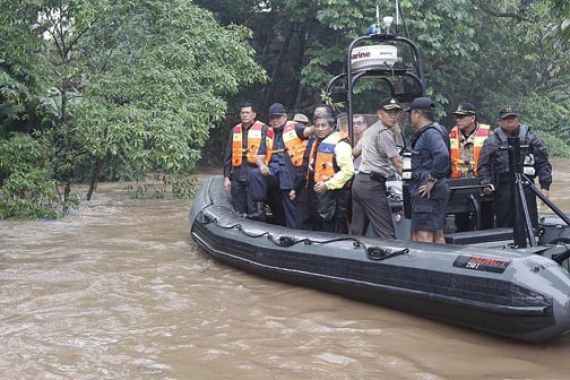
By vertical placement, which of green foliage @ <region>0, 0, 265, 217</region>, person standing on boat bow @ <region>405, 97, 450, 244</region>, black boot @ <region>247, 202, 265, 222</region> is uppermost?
green foliage @ <region>0, 0, 265, 217</region>

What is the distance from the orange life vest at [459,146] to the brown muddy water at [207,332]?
1849mm

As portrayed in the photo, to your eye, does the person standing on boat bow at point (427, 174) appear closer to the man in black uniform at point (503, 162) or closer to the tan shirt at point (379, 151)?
the tan shirt at point (379, 151)

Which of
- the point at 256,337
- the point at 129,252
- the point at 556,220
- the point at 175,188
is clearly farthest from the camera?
the point at 175,188

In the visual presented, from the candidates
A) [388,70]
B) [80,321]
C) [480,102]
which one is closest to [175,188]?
[388,70]

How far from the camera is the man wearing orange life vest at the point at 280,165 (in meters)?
6.27

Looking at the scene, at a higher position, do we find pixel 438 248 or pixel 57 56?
pixel 57 56

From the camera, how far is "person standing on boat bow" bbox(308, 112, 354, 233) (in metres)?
5.60

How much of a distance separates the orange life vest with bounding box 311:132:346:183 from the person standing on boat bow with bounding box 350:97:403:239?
1.21ft

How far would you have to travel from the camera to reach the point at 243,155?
7.15 m

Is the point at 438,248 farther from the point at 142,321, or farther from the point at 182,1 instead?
the point at 182,1

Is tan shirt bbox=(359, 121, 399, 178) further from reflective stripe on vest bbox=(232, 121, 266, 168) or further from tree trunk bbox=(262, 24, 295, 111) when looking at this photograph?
tree trunk bbox=(262, 24, 295, 111)

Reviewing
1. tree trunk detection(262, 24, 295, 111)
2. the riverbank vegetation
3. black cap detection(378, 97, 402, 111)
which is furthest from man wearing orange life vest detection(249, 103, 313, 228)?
tree trunk detection(262, 24, 295, 111)

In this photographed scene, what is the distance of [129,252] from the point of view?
7.15 meters

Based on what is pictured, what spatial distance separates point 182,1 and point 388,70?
5274 mm
